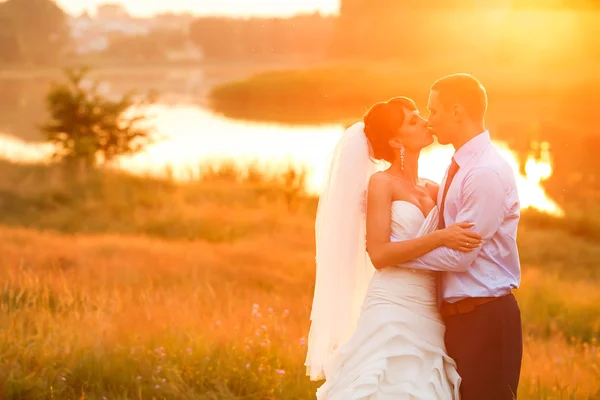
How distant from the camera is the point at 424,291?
4.30m

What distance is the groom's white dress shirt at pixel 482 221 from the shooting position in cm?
388

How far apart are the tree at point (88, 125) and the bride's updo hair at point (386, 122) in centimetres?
2145

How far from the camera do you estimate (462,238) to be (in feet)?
12.7

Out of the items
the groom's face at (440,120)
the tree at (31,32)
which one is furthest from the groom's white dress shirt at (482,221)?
the tree at (31,32)

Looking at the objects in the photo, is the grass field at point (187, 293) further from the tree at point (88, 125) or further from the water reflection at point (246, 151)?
the water reflection at point (246, 151)

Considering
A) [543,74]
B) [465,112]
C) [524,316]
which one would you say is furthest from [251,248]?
[543,74]

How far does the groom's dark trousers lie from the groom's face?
0.85m

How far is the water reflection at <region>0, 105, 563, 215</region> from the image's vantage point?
2517 centimetres

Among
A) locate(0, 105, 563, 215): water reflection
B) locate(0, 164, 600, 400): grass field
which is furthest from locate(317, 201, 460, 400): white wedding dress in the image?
locate(0, 105, 563, 215): water reflection

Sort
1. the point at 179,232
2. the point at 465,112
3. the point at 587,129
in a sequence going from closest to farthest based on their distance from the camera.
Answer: the point at 465,112
the point at 179,232
the point at 587,129

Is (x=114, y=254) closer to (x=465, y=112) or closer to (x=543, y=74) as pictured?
(x=465, y=112)

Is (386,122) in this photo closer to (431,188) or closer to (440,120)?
(440,120)

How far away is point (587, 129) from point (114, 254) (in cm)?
3259

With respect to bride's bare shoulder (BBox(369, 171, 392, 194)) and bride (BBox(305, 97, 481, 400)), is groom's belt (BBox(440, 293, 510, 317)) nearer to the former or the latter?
bride (BBox(305, 97, 481, 400))
